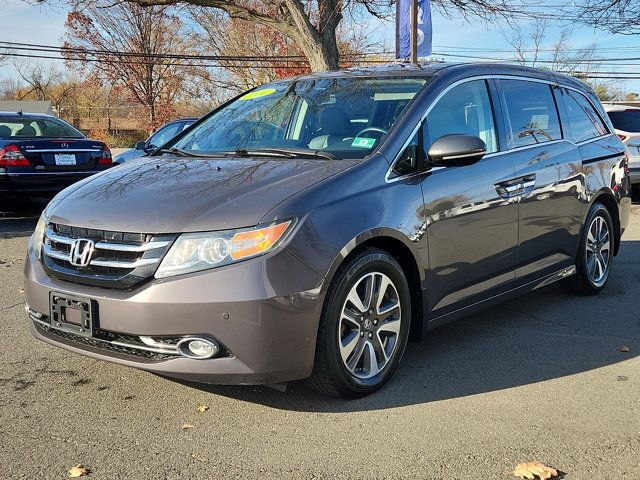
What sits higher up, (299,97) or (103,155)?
(299,97)

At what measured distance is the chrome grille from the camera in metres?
3.09

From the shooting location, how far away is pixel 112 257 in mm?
3178

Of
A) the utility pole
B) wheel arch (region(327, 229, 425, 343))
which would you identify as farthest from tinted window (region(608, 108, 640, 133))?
wheel arch (region(327, 229, 425, 343))

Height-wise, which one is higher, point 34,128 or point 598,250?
point 34,128

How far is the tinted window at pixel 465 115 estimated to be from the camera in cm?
409

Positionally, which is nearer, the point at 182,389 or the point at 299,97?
the point at 182,389

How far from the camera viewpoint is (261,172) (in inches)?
142

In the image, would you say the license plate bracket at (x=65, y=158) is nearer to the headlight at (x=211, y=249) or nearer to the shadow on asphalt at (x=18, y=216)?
the shadow on asphalt at (x=18, y=216)

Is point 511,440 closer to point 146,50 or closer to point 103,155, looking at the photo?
point 103,155

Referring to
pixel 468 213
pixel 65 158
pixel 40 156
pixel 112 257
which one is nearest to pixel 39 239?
pixel 112 257

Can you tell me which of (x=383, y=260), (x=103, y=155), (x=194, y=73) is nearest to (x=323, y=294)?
(x=383, y=260)

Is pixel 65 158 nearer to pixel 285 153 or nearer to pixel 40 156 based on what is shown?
pixel 40 156

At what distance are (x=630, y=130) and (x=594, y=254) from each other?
23.7 feet

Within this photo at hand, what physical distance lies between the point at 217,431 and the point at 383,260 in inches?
46.6
